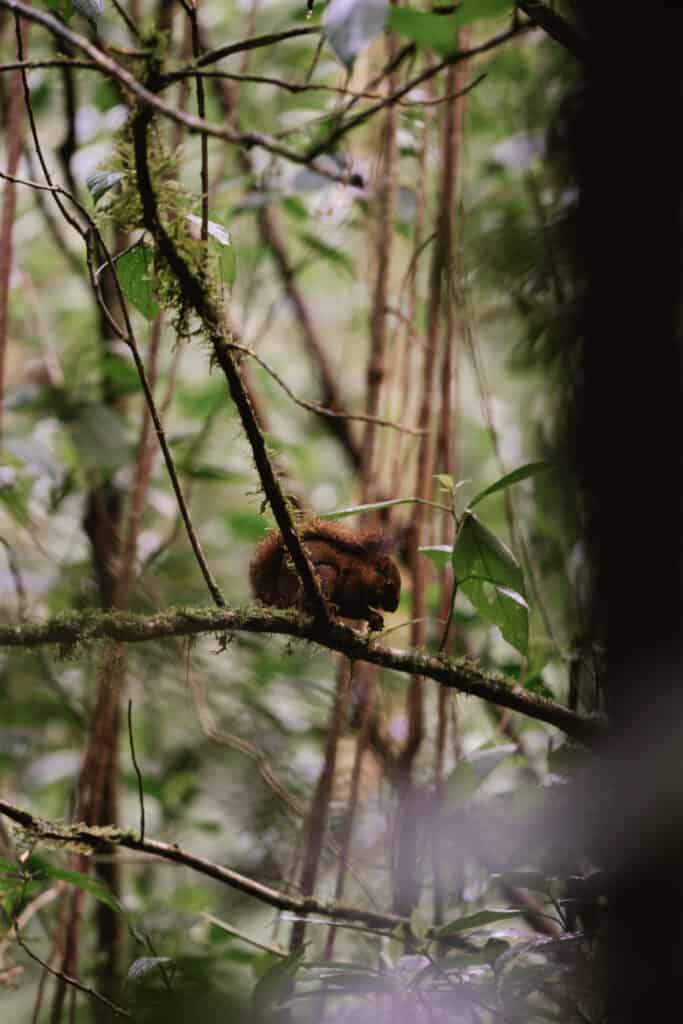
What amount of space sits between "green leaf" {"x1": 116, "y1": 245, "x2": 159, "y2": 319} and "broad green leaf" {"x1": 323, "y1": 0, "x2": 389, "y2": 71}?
0.25 metres

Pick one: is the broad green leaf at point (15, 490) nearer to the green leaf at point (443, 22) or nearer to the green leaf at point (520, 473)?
the green leaf at point (520, 473)

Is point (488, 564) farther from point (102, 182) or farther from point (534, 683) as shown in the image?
point (102, 182)

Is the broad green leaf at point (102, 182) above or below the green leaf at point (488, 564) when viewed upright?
above

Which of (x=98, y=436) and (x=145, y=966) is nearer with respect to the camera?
(x=145, y=966)

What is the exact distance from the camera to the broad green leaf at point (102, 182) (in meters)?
0.71

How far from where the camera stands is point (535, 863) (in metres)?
1.03

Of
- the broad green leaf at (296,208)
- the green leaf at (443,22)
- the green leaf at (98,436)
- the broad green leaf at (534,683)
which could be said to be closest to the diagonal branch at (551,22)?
the green leaf at (443,22)

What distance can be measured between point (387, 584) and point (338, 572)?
55 mm

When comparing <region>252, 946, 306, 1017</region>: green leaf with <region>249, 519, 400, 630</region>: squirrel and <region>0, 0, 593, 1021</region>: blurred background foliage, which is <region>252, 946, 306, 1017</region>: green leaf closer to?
<region>0, 0, 593, 1021</region>: blurred background foliage

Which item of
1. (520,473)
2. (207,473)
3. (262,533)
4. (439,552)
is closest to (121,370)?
(207,473)

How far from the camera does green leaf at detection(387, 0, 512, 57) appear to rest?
1.95ft

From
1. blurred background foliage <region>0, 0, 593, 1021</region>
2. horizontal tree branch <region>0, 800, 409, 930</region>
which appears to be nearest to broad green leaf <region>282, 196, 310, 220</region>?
blurred background foliage <region>0, 0, 593, 1021</region>

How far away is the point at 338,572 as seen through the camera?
0.88 m

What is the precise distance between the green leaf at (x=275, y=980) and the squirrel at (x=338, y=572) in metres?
0.33
